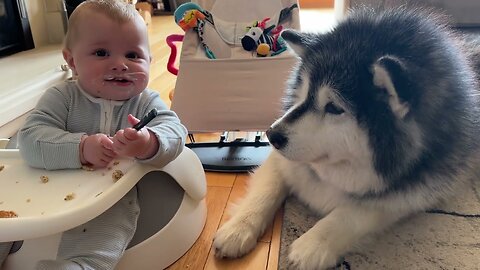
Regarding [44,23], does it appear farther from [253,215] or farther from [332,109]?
[332,109]

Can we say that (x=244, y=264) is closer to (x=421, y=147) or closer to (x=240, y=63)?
(x=421, y=147)

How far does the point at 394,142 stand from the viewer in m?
0.88

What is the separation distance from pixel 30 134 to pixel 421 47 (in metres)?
0.86

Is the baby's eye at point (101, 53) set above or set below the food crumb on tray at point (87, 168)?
above

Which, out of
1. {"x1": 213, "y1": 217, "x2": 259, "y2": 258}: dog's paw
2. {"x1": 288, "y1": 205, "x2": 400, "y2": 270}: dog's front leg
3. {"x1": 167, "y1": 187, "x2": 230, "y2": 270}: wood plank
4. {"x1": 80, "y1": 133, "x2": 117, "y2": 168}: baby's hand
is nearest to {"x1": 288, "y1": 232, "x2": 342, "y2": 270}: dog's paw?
{"x1": 288, "y1": 205, "x2": 400, "y2": 270}: dog's front leg

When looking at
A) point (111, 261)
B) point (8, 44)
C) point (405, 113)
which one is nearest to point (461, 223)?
point (405, 113)

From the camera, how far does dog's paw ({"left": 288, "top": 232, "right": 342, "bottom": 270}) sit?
0.91 m

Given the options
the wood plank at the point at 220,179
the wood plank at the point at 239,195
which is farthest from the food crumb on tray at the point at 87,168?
the wood plank at the point at 220,179

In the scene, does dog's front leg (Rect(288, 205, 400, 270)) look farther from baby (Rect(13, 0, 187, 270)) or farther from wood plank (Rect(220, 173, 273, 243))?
baby (Rect(13, 0, 187, 270))

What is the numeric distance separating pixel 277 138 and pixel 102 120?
1.46ft

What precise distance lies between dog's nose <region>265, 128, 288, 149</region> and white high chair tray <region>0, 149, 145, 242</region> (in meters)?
0.29

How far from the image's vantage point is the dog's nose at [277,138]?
3.00ft

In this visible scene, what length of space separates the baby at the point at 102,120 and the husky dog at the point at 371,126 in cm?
24

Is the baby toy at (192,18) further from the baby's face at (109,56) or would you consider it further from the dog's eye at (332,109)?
the dog's eye at (332,109)
